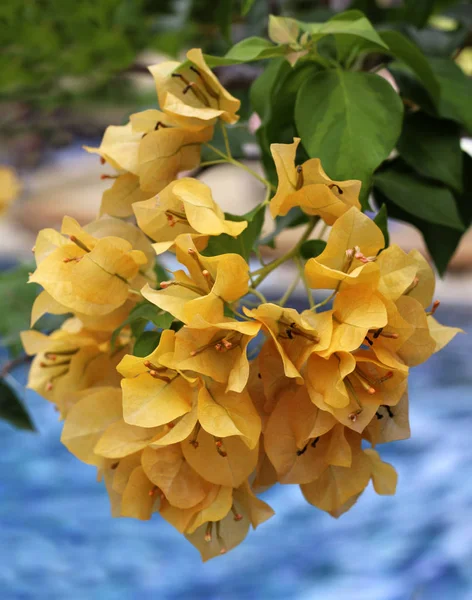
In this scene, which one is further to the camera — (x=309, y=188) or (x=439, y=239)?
(x=439, y=239)

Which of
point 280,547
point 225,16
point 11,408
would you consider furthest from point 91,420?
point 280,547

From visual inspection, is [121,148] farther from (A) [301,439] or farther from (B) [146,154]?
(A) [301,439]

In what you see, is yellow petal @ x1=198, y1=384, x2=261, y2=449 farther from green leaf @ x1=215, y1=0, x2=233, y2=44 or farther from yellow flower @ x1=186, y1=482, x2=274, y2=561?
green leaf @ x1=215, y1=0, x2=233, y2=44

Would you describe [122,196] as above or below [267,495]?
above

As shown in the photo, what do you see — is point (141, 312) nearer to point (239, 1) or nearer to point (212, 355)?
point (212, 355)

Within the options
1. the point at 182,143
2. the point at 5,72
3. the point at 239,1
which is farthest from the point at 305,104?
the point at 5,72

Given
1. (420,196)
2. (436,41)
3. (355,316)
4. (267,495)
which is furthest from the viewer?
(267,495)
